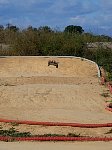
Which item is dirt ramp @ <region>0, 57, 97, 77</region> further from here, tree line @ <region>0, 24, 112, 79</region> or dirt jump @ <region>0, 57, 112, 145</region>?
tree line @ <region>0, 24, 112, 79</region>

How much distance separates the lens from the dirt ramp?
62.0 ft

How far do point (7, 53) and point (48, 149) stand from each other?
15823 millimetres

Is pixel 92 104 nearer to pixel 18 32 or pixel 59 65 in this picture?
pixel 59 65

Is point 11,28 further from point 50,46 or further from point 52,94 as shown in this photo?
point 52,94

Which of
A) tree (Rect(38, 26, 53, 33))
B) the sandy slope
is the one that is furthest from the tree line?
the sandy slope

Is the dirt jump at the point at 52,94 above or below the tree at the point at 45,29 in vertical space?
below

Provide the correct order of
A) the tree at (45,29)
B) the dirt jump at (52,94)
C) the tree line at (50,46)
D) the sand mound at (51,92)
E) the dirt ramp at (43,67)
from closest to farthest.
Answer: the dirt jump at (52,94)
the sand mound at (51,92)
the dirt ramp at (43,67)
the tree line at (50,46)
the tree at (45,29)

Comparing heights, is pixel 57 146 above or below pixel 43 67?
below

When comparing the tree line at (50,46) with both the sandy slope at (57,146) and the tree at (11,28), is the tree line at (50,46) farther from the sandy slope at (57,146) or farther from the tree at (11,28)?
the sandy slope at (57,146)

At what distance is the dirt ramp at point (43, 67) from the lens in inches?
744

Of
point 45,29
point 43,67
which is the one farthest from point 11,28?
point 43,67

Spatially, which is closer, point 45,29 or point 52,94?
point 52,94

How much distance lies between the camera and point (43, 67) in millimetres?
19922

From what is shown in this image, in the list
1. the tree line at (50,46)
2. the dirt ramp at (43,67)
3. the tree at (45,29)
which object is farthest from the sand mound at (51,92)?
the tree at (45,29)
